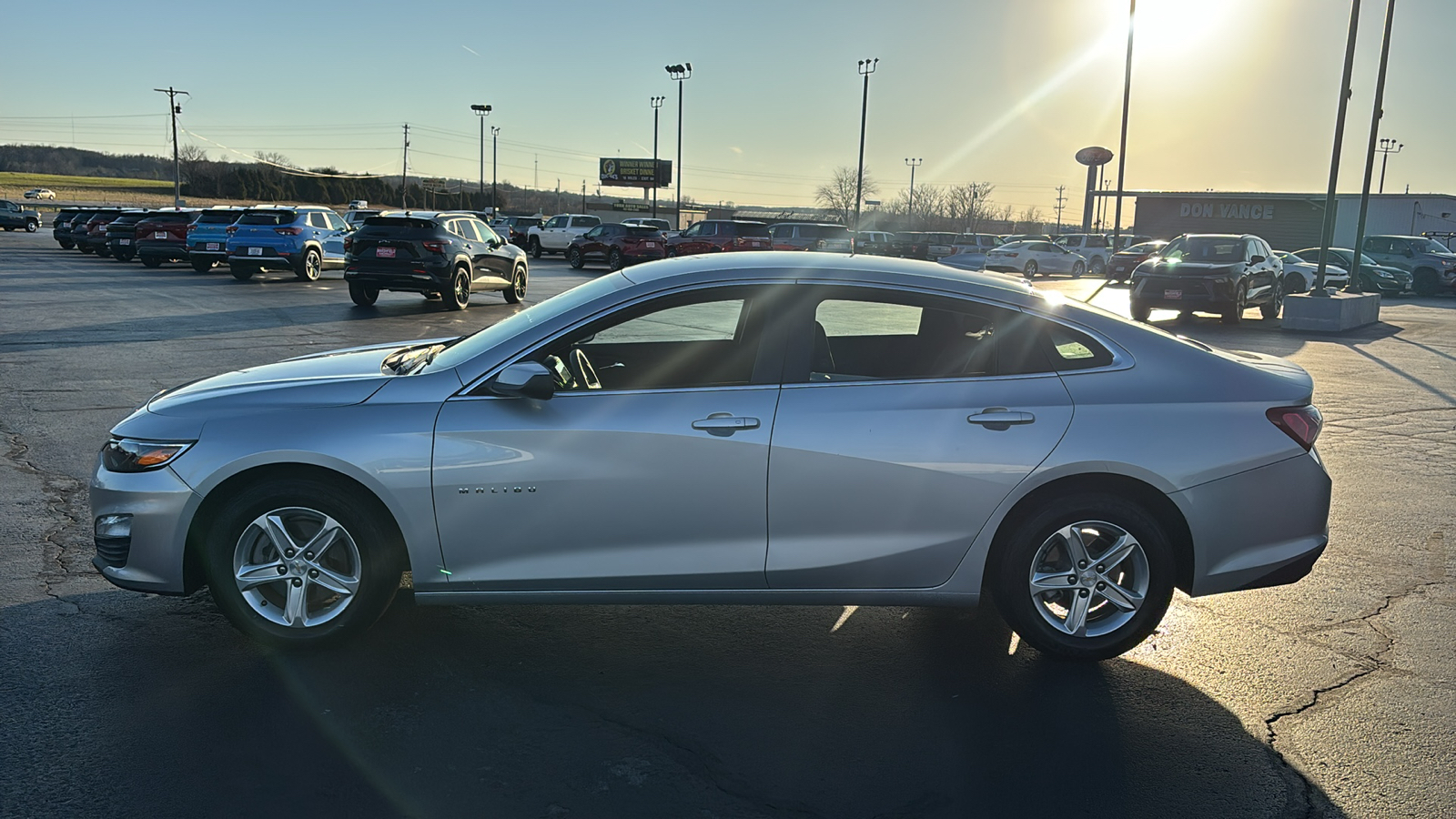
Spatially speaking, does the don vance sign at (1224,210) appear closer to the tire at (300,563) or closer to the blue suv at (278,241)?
the blue suv at (278,241)

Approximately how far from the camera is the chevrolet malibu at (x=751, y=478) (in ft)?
12.7

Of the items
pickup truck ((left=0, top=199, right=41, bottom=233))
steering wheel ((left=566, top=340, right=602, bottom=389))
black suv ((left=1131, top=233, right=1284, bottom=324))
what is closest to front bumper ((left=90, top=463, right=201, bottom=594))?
steering wheel ((left=566, top=340, right=602, bottom=389))

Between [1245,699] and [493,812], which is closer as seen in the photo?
[493,812]

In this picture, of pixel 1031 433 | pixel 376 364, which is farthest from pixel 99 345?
pixel 1031 433

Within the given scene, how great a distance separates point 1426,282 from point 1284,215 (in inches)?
1427

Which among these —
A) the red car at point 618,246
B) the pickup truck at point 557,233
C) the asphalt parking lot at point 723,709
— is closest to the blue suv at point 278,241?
the red car at point 618,246

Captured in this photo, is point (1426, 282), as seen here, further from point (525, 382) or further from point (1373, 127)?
point (525, 382)

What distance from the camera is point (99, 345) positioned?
1301 cm

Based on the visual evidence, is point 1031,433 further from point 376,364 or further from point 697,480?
point 376,364

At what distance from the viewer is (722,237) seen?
35562 millimetres

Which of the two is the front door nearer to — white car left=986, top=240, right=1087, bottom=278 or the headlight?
the headlight

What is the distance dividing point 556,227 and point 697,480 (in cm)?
4084

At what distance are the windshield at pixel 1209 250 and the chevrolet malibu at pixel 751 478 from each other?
60.9ft

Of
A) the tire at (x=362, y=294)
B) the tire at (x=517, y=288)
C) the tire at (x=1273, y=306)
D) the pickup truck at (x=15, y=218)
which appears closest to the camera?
the tire at (x=362, y=294)
